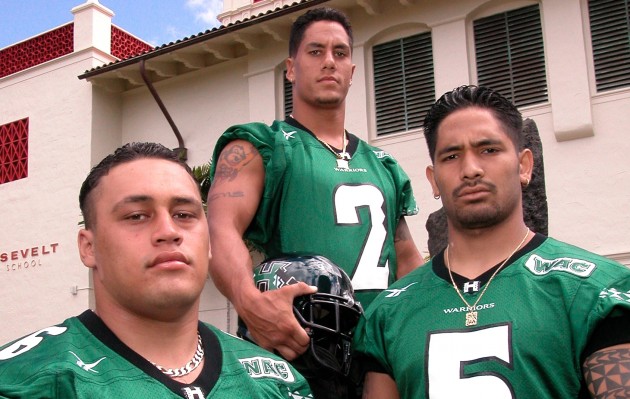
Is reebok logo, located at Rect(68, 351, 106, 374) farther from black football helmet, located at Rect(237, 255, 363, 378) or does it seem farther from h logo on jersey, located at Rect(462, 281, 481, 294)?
h logo on jersey, located at Rect(462, 281, 481, 294)

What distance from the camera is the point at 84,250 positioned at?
7.86ft

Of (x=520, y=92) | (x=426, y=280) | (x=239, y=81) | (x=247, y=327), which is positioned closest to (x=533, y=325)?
(x=426, y=280)

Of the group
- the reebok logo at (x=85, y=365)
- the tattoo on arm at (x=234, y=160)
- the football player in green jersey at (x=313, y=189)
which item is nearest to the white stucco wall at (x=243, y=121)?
the football player in green jersey at (x=313, y=189)

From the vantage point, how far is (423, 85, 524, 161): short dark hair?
9.12 ft

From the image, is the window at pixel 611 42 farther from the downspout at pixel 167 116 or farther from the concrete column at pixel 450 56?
the downspout at pixel 167 116

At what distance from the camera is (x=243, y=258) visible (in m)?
3.04

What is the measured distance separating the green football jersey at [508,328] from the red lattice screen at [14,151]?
14700 millimetres

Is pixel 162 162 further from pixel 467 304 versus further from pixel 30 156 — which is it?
pixel 30 156

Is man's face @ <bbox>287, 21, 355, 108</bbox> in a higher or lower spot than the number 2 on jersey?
higher

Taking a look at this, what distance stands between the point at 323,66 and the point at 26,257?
1356cm

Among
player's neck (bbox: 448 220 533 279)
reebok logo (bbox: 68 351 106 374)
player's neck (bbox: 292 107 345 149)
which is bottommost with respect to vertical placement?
reebok logo (bbox: 68 351 106 374)

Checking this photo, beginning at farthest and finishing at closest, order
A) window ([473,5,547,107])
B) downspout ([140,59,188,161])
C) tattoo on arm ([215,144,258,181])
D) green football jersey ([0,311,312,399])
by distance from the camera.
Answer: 1. downspout ([140,59,188,161])
2. window ([473,5,547,107])
3. tattoo on arm ([215,144,258,181])
4. green football jersey ([0,311,312,399])

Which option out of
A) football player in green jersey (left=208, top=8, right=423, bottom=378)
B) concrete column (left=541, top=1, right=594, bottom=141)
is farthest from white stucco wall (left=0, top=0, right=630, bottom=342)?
football player in green jersey (left=208, top=8, right=423, bottom=378)

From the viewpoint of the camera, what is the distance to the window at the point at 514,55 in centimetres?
1136
